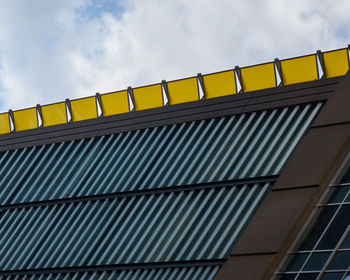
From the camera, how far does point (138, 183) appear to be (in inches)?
1613

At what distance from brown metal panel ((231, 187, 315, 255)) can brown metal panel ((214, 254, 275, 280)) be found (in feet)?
0.60

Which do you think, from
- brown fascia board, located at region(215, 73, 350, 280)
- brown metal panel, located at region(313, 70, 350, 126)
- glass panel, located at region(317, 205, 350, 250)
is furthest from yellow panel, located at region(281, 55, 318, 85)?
glass panel, located at region(317, 205, 350, 250)

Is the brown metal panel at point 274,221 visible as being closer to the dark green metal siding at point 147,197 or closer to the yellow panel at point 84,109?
the dark green metal siding at point 147,197

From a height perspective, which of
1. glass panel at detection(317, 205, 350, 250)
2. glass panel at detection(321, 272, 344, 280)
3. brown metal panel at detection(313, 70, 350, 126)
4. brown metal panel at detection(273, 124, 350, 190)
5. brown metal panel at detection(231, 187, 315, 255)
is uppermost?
brown metal panel at detection(313, 70, 350, 126)

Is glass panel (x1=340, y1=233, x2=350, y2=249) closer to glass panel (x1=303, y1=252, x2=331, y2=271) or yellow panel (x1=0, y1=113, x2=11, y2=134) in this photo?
glass panel (x1=303, y1=252, x2=331, y2=271)

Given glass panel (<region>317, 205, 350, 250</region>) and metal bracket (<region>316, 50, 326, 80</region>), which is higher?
metal bracket (<region>316, 50, 326, 80</region>)

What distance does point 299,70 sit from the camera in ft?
135

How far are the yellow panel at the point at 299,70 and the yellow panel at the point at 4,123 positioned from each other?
14402 mm

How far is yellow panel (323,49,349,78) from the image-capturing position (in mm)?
39844

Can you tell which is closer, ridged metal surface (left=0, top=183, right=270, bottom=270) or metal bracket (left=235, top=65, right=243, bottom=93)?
ridged metal surface (left=0, top=183, right=270, bottom=270)

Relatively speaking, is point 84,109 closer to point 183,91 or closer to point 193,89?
point 183,91

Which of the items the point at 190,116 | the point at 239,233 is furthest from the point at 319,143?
the point at 190,116

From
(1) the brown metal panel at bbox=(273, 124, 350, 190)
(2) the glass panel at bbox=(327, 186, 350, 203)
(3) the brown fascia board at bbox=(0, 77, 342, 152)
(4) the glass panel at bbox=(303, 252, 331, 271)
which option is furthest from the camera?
(3) the brown fascia board at bbox=(0, 77, 342, 152)

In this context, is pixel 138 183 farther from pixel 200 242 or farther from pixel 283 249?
pixel 283 249
